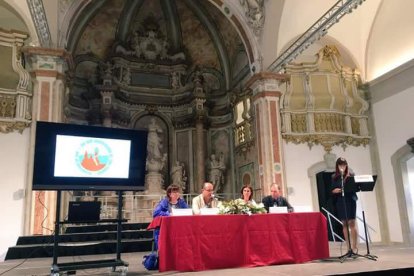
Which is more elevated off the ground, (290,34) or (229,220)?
(290,34)

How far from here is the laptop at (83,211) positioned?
4141 millimetres

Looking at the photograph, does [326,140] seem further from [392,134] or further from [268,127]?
[268,127]

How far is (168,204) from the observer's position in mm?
5301

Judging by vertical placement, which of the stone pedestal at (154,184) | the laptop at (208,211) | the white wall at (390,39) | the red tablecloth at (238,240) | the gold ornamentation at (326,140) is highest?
the white wall at (390,39)

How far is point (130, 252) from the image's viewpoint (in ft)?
24.7

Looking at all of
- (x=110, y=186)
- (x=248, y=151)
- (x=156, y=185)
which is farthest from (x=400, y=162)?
(x=110, y=186)

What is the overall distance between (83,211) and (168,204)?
1.38m

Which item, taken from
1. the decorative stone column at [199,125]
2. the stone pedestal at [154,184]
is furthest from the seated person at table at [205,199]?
the decorative stone column at [199,125]

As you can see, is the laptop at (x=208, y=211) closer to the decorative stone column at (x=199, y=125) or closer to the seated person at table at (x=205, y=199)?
the seated person at table at (x=205, y=199)

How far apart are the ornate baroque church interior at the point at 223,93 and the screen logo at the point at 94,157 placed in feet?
15.5

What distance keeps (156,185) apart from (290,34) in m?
6.44

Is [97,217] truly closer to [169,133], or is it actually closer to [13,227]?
[13,227]

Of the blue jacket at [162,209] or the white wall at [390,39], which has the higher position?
the white wall at [390,39]

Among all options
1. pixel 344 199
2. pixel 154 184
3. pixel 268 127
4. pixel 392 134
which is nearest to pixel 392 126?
pixel 392 134
